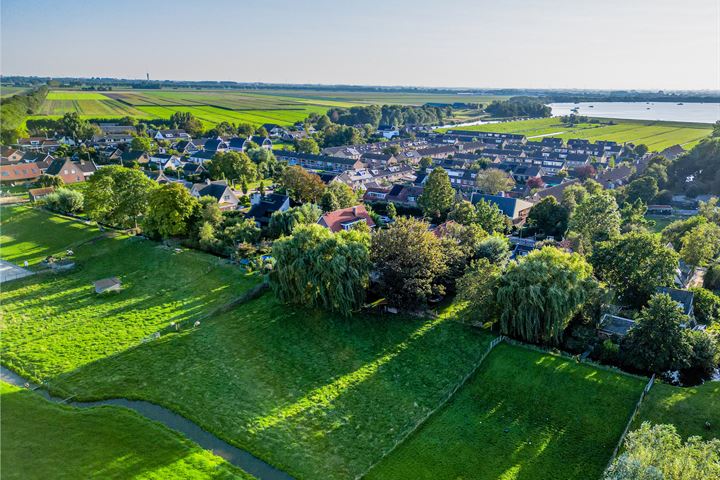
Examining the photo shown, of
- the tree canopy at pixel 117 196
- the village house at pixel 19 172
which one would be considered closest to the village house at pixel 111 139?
the village house at pixel 19 172

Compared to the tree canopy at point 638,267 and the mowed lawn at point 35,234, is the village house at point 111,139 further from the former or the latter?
the tree canopy at point 638,267

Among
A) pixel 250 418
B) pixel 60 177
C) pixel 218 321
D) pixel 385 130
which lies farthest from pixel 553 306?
pixel 385 130

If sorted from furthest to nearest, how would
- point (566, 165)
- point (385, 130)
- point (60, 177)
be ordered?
point (385, 130) < point (566, 165) < point (60, 177)

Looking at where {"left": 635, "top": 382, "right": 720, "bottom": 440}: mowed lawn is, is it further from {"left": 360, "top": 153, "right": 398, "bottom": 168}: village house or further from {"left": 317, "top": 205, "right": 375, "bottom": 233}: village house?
{"left": 360, "top": 153, "right": 398, "bottom": 168}: village house

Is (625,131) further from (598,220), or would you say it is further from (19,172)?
(19,172)

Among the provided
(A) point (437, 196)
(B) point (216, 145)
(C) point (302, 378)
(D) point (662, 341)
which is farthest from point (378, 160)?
(D) point (662, 341)

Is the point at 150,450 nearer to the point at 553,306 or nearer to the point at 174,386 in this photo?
the point at 174,386
